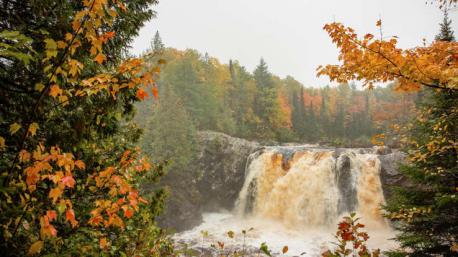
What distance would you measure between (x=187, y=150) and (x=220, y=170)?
16.6 feet

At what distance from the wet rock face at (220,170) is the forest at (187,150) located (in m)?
0.14

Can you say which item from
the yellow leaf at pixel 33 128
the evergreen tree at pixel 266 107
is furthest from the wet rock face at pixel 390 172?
the yellow leaf at pixel 33 128

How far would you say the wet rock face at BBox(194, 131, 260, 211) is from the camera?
29234 millimetres

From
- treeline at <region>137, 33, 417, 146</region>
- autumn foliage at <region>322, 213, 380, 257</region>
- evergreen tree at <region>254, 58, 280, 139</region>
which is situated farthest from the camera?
evergreen tree at <region>254, 58, 280, 139</region>

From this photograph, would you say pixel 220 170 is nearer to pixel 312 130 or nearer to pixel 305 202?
pixel 305 202

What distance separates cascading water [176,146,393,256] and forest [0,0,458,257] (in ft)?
0.34

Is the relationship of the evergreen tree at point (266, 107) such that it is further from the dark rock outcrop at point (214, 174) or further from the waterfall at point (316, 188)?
the waterfall at point (316, 188)

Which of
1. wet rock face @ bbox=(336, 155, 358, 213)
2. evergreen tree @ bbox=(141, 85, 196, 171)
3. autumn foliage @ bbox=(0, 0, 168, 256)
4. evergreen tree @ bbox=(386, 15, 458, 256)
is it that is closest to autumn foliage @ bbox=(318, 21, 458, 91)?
autumn foliage @ bbox=(0, 0, 168, 256)

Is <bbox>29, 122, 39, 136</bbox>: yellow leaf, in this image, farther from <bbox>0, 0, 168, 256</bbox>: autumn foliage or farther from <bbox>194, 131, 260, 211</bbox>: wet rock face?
<bbox>194, 131, 260, 211</bbox>: wet rock face

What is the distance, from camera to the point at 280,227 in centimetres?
2250

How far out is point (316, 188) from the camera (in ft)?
76.4

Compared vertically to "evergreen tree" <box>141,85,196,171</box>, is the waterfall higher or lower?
lower

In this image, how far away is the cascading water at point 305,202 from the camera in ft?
67.0

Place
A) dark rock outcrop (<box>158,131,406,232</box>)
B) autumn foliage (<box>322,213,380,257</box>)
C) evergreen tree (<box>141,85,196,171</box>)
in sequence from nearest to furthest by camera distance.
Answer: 1. autumn foliage (<box>322,213,380,257</box>)
2. dark rock outcrop (<box>158,131,406,232</box>)
3. evergreen tree (<box>141,85,196,171</box>)
